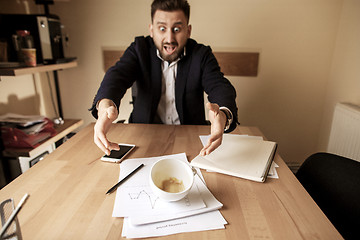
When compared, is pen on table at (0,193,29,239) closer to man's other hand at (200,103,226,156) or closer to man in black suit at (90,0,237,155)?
man's other hand at (200,103,226,156)

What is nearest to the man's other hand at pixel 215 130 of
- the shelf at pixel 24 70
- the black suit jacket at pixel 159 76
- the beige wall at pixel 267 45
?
the black suit jacket at pixel 159 76

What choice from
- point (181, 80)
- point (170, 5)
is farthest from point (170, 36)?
point (181, 80)

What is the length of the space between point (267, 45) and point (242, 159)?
1.56 metres

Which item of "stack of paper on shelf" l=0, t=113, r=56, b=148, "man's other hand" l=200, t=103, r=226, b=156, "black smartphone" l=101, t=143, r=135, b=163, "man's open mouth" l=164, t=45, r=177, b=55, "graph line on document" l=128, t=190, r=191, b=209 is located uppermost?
"man's open mouth" l=164, t=45, r=177, b=55

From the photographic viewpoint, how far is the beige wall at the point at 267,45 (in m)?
1.97

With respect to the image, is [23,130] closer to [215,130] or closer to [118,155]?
[118,155]

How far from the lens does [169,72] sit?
1525 mm

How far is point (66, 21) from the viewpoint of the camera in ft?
7.08

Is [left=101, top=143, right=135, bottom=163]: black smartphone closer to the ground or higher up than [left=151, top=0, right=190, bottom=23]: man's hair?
closer to the ground

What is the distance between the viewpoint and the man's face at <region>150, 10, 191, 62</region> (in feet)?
4.26

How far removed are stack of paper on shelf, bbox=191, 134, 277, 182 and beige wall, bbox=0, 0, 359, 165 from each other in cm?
132

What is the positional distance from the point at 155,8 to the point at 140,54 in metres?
0.28

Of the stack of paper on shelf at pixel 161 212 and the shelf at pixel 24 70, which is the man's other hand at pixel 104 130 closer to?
the stack of paper on shelf at pixel 161 212

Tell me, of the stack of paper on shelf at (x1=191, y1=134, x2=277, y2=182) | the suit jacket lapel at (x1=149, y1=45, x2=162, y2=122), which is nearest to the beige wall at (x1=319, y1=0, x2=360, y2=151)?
the stack of paper on shelf at (x1=191, y1=134, x2=277, y2=182)
